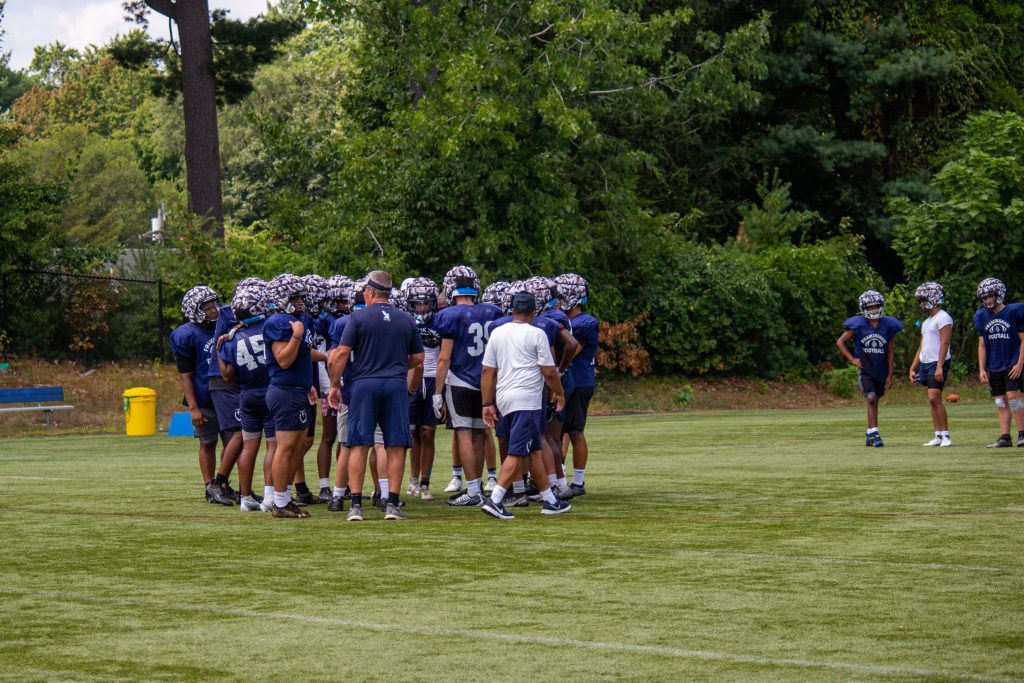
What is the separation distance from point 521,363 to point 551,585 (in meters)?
3.40

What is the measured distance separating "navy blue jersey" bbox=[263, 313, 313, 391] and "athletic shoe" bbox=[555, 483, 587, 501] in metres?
2.60

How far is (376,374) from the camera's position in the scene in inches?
469

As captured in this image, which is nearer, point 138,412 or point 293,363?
point 293,363

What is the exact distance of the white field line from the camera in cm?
651

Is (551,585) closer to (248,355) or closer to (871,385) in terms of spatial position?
(248,355)

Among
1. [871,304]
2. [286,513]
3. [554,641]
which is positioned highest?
[871,304]

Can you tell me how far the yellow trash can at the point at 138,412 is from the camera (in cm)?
2725

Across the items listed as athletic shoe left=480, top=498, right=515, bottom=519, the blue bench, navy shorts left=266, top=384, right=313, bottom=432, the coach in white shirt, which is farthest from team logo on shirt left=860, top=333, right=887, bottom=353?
the blue bench

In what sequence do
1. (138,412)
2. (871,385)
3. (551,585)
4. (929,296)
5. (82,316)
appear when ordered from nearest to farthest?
(551,585)
(929,296)
(871,385)
(138,412)
(82,316)

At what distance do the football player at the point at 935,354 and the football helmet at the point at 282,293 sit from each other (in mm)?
9251

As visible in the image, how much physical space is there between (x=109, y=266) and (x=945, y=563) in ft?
110

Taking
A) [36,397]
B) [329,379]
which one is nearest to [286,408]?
[329,379]

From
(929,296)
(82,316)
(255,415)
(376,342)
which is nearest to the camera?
(376,342)

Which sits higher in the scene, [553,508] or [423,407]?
[423,407]
